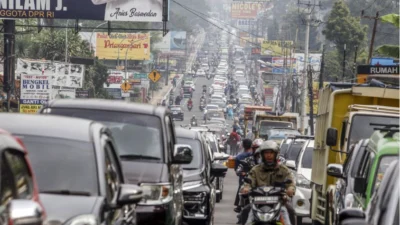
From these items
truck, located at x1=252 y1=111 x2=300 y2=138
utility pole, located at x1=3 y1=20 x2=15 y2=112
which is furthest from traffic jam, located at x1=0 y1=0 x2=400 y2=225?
utility pole, located at x1=3 y1=20 x2=15 y2=112

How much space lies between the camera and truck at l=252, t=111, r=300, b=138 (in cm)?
4407

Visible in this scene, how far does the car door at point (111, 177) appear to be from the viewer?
Answer: 29.4ft

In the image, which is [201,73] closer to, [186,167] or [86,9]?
[86,9]

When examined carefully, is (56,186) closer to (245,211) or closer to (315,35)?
(245,211)

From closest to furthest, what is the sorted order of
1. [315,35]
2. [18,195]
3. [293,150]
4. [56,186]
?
[18,195] < [56,186] < [293,150] < [315,35]

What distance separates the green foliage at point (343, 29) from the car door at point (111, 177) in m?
71.8

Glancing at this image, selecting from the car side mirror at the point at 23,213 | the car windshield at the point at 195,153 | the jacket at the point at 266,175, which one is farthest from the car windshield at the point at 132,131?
the car side mirror at the point at 23,213

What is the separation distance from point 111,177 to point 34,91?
34.9 metres

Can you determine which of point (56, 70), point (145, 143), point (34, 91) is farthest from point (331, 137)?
point (56, 70)

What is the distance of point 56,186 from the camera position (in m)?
8.95

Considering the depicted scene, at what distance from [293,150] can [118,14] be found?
19734mm

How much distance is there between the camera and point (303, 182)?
70.5 ft

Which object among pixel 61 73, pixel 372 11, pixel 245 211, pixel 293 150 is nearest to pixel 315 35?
pixel 372 11

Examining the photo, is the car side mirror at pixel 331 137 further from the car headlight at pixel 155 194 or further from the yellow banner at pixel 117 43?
the yellow banner at pixel 117 43
